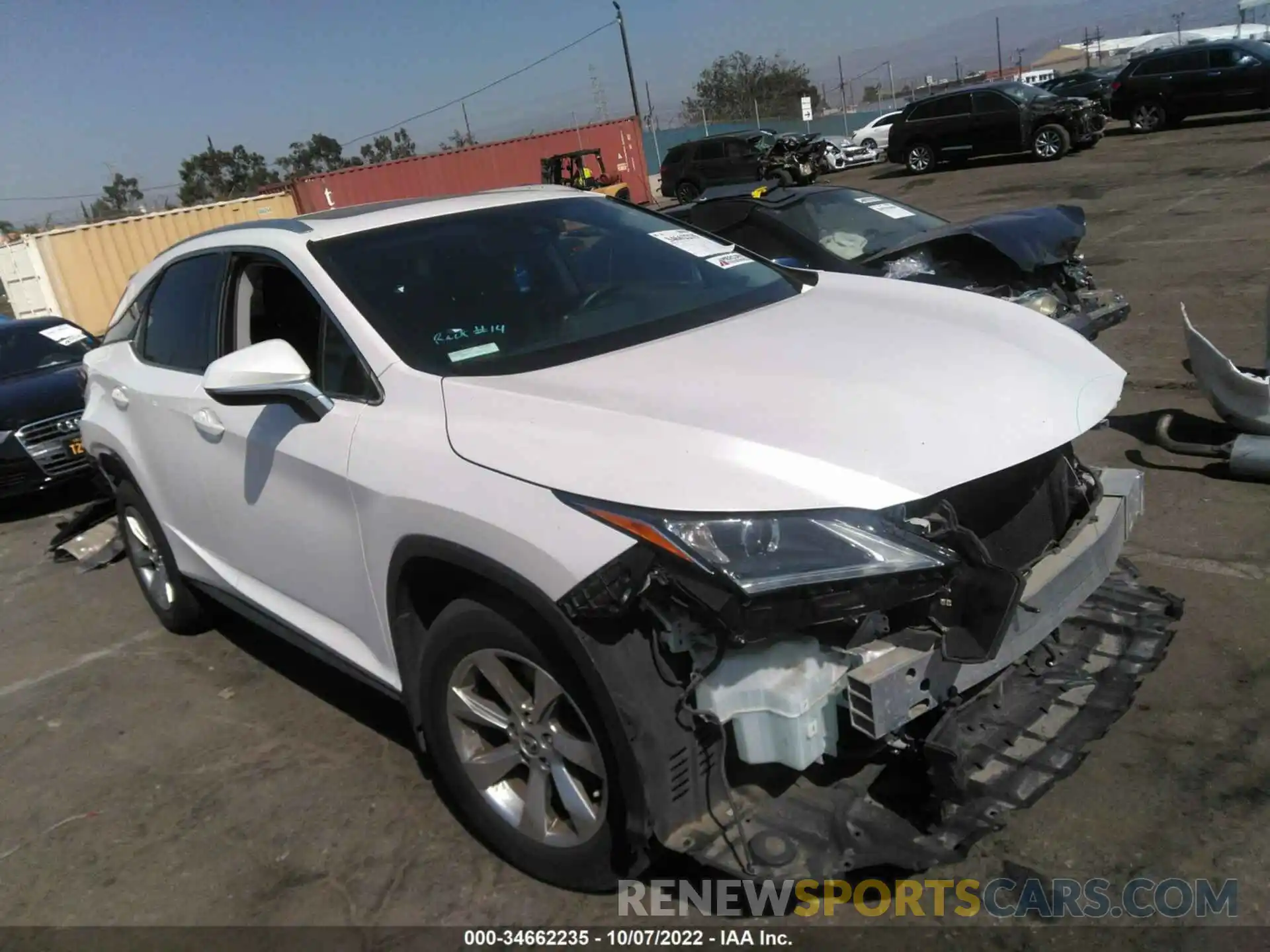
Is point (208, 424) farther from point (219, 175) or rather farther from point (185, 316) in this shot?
point (219, 175)

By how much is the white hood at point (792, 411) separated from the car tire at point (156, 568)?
8.31 feet

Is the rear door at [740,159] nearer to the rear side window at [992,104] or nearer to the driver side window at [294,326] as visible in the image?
the rear side window at [992,104]

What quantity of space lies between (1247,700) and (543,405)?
7.93 ft

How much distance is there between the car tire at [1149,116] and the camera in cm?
2409

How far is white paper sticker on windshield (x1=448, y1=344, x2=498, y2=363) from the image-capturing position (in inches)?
115

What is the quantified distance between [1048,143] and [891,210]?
17232 mm

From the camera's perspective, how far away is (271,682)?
175 inches

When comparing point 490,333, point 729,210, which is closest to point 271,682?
point 490,333

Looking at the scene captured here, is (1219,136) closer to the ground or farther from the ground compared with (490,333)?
closer to the ground

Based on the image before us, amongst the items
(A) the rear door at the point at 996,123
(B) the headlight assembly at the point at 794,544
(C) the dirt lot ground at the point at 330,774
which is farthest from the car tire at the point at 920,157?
(B) the headlight assembly at the point at 794,544

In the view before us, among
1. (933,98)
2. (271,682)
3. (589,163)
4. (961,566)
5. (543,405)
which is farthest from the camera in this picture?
(589,163)

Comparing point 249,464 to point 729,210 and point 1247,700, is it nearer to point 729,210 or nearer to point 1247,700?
point 1247,700

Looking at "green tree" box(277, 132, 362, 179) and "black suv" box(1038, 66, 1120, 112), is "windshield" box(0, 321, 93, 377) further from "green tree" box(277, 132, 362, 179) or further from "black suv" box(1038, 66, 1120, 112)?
"green tree" box(277, 132, 362, 179)

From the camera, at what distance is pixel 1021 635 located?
2.50 meters
